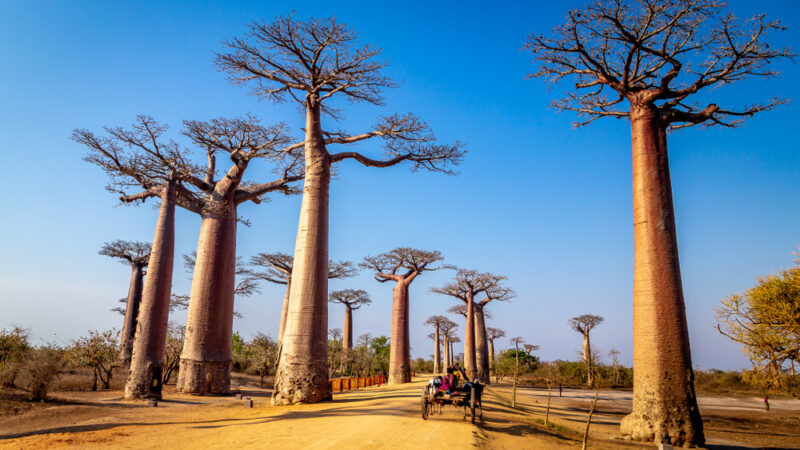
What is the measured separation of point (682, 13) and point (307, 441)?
9945mm

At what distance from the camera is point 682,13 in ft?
28.5

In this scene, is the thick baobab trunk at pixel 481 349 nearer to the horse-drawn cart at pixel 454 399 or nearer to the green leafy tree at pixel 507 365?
the green leafy tree at pixel 507 365

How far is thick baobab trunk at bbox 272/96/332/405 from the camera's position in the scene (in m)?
9.24

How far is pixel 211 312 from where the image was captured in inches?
522

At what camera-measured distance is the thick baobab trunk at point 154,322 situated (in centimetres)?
1127

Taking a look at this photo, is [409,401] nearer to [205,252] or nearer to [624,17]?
[205,252]

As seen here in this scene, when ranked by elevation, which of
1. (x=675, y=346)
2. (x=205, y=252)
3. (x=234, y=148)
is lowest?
(x=675, y=346)

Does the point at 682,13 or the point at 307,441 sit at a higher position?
the point at 682,13

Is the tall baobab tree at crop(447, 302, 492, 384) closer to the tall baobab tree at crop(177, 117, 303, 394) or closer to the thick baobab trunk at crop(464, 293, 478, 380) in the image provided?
the thick baobab trunk at crop(464, 293, 478, 380)

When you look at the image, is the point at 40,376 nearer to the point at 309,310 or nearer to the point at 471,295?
the point at 309,310

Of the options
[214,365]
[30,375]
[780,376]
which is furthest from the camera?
[214,365]

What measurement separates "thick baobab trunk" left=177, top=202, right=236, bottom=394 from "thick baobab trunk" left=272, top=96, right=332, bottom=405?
15.1 feet

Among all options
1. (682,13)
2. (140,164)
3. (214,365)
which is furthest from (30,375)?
(682,13)

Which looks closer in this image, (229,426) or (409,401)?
(229,426)
